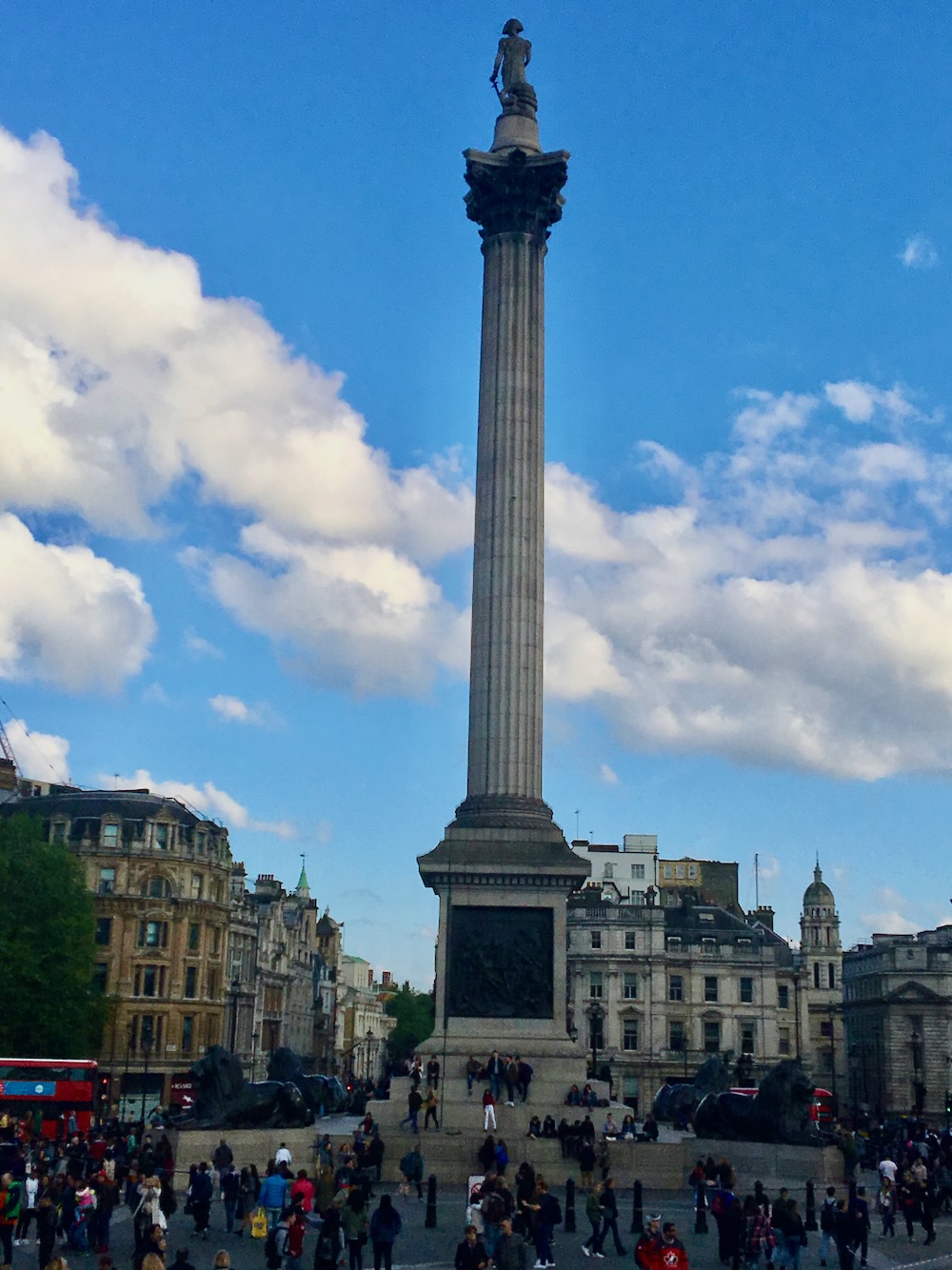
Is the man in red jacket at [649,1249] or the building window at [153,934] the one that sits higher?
the building window at [153,934]

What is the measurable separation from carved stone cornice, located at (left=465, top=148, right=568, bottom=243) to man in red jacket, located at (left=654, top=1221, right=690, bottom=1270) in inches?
1518

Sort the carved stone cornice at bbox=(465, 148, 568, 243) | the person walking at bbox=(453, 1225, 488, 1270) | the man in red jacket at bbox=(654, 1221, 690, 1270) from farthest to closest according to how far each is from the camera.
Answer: the carved stone cornice at bbox=(465, 148, 568, 243)
the man in red jacket at bbox=(654, 1221, 690, 1270)
the person walking at bbox=(453, 1225, 488, 1270)

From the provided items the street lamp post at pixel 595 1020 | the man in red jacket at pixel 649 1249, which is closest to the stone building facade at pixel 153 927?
the street lamp post at pixel 595 1020

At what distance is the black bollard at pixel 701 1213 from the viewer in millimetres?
29125

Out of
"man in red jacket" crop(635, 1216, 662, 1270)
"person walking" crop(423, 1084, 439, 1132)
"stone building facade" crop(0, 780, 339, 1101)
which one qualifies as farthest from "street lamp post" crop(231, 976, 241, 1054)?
"man in red jacket" crop(635, 1216, 662, 1270)

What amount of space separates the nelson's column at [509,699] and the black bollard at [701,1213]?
417 inches

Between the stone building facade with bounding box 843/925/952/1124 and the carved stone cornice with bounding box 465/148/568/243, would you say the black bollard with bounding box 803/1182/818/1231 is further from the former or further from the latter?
the stone building facade with bounding box 843/925/952/1124

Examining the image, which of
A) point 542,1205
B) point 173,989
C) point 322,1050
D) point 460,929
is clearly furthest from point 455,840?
point 322,1050

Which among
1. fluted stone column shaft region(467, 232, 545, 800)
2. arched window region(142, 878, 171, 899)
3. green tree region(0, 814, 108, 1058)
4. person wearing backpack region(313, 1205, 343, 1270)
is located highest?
fluted stone column shaft region(467, 232, 545, 800)

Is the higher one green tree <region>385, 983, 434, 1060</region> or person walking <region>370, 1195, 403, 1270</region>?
green tree <region>385, 983, 434, 1060</region>

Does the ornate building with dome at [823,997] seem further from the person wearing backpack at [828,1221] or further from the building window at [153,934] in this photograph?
the person wearing backpack at [828,1221]

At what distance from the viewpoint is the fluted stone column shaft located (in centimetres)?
4622

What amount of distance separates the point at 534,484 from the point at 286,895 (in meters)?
77.7

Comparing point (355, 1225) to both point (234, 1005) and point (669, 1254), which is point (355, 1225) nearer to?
point (669, 1254)
